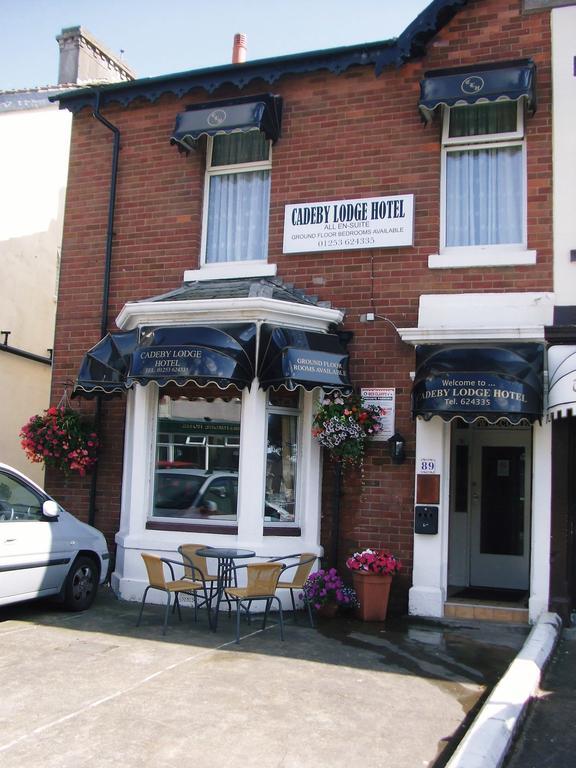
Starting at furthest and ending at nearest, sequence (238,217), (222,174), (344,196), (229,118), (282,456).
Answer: (222,174)
(238,217)
(229,118)
(344,196)
(282,456)

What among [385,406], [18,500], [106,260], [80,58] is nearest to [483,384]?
[385,406]

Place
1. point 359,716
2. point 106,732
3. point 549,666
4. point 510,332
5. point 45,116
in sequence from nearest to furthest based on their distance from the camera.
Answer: point 106,732 → point 359,716 → point 549,666 → point 510,332 → point 45,116

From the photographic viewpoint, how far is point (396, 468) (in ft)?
29.1

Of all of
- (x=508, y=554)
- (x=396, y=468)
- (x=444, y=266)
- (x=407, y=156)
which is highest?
(x=407, y=156)

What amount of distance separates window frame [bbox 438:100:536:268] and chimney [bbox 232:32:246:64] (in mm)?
3560

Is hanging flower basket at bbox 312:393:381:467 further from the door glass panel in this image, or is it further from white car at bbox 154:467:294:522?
the door glass panel

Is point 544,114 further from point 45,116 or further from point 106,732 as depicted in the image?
point 45,116

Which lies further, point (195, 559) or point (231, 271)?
point (231, 271)

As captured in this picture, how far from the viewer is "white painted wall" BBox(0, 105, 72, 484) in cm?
1518

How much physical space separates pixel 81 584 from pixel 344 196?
Answer: 5.44 meters

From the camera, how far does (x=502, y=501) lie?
33.4ft

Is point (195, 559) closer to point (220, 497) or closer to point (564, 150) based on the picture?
point (220, 497)

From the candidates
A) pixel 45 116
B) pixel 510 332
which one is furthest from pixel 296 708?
pixel 45 116

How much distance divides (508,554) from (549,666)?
350 centimetres
